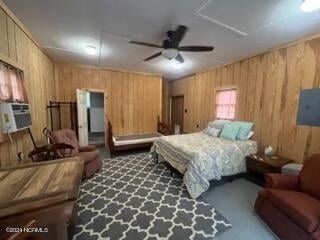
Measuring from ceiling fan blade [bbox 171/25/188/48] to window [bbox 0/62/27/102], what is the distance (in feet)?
7.46

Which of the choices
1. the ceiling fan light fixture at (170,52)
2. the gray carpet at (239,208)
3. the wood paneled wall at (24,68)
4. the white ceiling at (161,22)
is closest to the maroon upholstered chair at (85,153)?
the wood paneled wall at (24,68)

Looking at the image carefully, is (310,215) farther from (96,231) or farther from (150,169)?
(150,169)

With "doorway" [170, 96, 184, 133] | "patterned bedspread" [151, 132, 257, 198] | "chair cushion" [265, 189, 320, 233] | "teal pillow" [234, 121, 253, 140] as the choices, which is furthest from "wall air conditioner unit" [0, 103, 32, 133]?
"doorway" [170, 96, 184, 133]

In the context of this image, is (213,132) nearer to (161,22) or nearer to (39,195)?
(161,22)

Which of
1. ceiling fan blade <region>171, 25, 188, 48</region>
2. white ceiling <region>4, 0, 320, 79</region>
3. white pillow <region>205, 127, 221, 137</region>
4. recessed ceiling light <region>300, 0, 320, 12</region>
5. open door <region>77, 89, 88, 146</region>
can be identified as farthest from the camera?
open door <region>77, 89, 88, 146</region>

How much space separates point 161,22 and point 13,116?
2.40 m

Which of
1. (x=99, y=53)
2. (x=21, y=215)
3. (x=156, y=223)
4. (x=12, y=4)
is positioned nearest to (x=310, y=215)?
(x=156, y=223)

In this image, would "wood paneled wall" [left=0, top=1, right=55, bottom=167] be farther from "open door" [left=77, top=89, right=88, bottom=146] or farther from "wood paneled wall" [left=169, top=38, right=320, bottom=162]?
"wood paneled wall" [left=169, top=38, right=320, bottom=162]

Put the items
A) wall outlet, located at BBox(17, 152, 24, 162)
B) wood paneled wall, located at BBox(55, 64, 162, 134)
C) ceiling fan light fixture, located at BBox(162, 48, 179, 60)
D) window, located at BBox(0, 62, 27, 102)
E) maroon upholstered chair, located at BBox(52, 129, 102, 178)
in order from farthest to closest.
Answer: wood paneled wall, located at BBox(55, 64, 162, 134) → maroon upholstered chair, located at BBox(52, 129, 102, 178) → ceiling fan light fixture, located at BBox(162, 48, 179, 60) → wall outlet, located at BBox(17, 152, 24, 162) → window, located at BBox(0, 62, 27, 102)

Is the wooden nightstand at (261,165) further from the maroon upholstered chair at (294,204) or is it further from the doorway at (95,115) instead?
the doorway at (95,115)

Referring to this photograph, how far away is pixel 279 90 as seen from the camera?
323 centimetres

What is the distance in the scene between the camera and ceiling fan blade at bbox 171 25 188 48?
2172 mm

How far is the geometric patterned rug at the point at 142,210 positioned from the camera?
187 cm

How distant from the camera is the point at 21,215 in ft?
3.18
